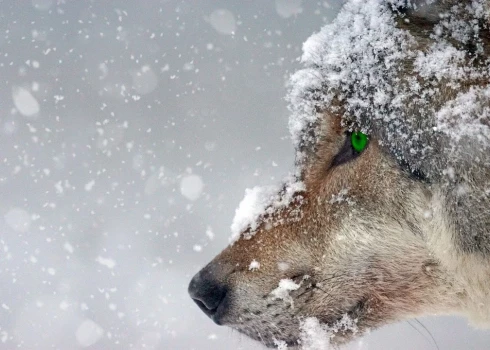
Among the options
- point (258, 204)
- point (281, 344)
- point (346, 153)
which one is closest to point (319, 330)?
point (281, 344)

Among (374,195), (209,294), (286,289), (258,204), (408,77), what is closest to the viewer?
(408,77)

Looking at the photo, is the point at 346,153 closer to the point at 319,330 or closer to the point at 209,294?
the point at 319,330

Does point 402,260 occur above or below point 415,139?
below

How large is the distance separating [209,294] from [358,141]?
1.28 m

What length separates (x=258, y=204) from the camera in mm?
3539

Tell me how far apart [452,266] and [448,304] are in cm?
36

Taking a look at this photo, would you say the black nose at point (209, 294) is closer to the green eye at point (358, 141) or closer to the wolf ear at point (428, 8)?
the green eye at point (358, 141)

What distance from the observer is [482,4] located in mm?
2637

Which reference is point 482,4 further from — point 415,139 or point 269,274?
point 269,274

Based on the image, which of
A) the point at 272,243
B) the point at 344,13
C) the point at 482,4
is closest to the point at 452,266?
the point at 272,243

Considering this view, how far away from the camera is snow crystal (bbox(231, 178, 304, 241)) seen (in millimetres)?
3352

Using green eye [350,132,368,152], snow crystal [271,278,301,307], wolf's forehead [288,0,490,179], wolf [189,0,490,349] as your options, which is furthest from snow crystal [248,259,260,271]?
green eye [350,132,368,152]

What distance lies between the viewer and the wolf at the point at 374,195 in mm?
2701

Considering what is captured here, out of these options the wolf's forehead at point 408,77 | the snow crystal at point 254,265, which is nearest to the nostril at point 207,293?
the snow crystal at point 254,265
